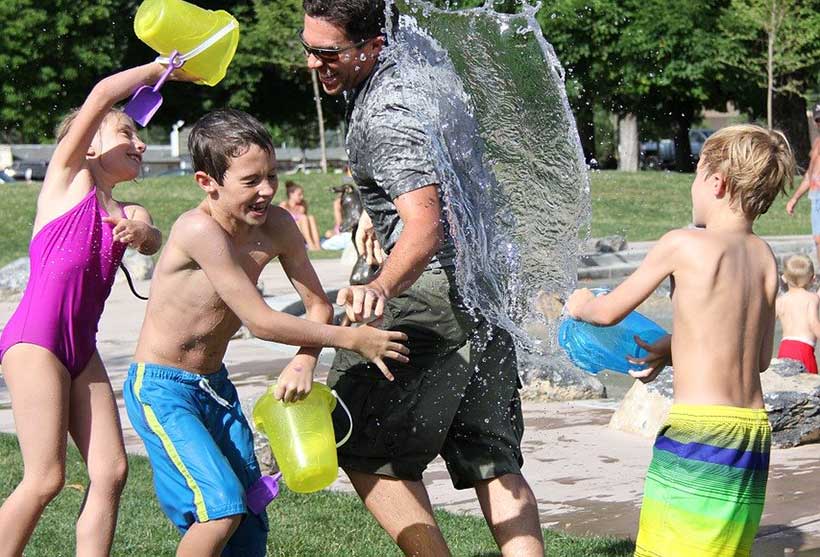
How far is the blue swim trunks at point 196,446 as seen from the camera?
368 cm

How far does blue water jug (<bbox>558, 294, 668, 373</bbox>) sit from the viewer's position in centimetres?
394

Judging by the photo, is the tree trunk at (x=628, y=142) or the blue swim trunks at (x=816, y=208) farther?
the tree trunk at (x=628, y=142)

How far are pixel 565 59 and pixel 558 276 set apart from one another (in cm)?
3171

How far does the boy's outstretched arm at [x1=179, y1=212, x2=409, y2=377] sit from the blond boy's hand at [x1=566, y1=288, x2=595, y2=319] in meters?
0.51

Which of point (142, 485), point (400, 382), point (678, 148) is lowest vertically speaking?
point (678, 148)

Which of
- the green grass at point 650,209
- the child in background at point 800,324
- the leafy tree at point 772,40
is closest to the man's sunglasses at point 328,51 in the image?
the child in background at point 800,324

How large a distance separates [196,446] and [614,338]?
1293 millimetres

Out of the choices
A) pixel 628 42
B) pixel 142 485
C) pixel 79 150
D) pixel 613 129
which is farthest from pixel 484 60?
pixel 613 129

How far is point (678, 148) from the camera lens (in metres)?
41.1

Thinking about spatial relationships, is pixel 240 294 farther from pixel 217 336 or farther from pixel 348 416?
pixel 348 416

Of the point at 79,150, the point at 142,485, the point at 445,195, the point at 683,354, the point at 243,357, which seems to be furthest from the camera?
the point at 243,357

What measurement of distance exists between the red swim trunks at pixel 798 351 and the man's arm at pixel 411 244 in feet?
16.1

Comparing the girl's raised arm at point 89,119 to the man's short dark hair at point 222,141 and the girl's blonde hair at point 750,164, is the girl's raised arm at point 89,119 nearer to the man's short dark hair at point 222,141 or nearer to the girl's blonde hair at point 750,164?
the man's short dark hair at point 222,141

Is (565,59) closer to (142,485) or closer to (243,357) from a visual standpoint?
(243,357)
